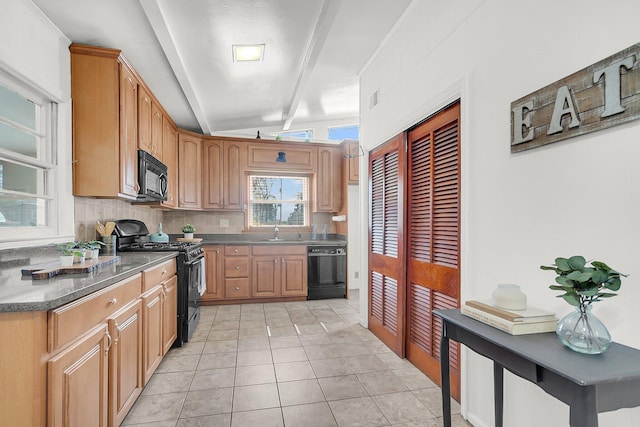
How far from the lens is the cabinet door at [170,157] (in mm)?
3956

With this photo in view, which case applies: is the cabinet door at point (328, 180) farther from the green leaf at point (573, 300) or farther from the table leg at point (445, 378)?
the green leaf at point (573, 300)

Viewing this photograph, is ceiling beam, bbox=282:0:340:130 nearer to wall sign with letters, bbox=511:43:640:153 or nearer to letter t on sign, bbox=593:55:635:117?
wall sign with letters, bbox=511:43:640:153

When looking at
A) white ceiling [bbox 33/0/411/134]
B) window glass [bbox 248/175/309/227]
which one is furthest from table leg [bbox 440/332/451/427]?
window glass [bbox 248/175/309/227]

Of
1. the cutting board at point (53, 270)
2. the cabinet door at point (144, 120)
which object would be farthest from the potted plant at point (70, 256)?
the cabinet door at point (144, 120)

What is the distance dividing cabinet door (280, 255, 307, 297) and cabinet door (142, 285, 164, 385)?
228 cm

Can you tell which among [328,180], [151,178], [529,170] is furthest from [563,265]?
[328,180]

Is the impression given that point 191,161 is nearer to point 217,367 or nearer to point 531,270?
point 217,367

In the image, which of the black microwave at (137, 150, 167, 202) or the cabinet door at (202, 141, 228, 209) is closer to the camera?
the black microwave at (137, 150, 167, 202)

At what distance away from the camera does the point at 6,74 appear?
6.41 feet

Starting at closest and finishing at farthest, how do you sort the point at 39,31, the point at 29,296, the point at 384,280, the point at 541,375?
the point at 541,375 → the point at 29,296 → the point at 39,31 → the point at 384,280

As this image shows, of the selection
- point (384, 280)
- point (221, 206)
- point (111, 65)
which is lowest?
point (384, 280)

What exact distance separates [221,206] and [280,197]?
3.27ft

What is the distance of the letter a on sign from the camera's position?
4.20 ft

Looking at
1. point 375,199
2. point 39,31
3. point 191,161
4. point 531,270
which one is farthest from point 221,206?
point 531,270
